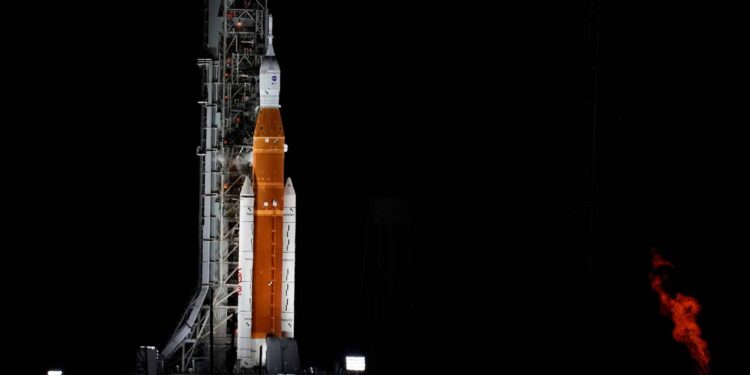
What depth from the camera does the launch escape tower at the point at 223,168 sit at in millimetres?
75875

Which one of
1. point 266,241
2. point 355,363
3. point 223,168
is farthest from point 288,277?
point 223,168

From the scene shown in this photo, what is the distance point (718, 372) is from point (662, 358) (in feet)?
5.79

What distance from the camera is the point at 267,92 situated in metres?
74.6

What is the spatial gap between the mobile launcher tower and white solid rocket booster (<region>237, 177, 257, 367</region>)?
0.03m

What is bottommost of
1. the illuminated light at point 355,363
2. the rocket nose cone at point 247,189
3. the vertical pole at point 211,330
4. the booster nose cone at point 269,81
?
the illuminated light at point 355,363

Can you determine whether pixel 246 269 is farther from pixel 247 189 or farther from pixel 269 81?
pixel 269 81

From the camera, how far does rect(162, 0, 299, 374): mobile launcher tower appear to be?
74375 mm

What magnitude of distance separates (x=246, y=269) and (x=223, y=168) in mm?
3893

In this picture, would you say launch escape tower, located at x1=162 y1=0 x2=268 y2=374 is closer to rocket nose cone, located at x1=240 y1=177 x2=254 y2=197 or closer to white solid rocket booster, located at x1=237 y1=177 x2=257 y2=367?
white solid rocket booster, located at x1=237 y1=177 x2=257 y2=367

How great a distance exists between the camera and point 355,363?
240ft

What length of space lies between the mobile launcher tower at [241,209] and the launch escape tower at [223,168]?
34mm

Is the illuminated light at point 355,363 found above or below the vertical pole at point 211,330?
below

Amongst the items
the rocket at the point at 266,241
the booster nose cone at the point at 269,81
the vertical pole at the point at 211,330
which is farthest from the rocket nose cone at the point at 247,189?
the vertical pole at the point at 211,330

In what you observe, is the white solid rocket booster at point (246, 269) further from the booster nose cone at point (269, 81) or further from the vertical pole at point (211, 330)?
the booster nose cone at point (269, 81)
